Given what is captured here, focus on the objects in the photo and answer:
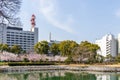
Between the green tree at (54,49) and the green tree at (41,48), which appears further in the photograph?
the green tree at (54,49)

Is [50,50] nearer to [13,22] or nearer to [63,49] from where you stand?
[63,49]

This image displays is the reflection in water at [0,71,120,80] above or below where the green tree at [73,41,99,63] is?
below

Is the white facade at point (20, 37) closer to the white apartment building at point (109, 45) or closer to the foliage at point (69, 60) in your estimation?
the white apartment building at point (109, 45)

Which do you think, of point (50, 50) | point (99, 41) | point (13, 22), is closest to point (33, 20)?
point (99, 41)

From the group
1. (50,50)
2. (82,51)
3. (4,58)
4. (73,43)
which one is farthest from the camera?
(50,50)

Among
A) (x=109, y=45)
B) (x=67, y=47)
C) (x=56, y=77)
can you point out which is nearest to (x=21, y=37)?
(x=109, y=45)

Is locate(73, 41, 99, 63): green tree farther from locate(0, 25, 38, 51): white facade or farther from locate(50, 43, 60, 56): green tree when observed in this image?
locate(0, 25, 38, 51): white facade

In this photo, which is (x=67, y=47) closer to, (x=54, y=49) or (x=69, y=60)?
(x=54, y=49)

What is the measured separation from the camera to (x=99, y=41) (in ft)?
454

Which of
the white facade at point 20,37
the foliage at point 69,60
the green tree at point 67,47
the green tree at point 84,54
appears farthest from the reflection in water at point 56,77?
the white facade at point 20,37

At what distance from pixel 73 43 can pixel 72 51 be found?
443 centimetres

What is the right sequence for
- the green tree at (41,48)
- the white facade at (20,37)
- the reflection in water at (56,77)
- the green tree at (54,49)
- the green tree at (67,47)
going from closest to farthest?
the reflection in water at (56,77)
the green tree at (67,47)
the green tree at (41,48)
the green tree at (54,49)
the white facade at (20,37)

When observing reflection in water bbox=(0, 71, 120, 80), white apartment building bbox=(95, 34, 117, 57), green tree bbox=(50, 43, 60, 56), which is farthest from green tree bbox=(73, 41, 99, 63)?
white apartment building bbox=(95, 34, 117, 57)

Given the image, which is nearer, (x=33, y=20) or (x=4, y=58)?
(x=4, y=58)
